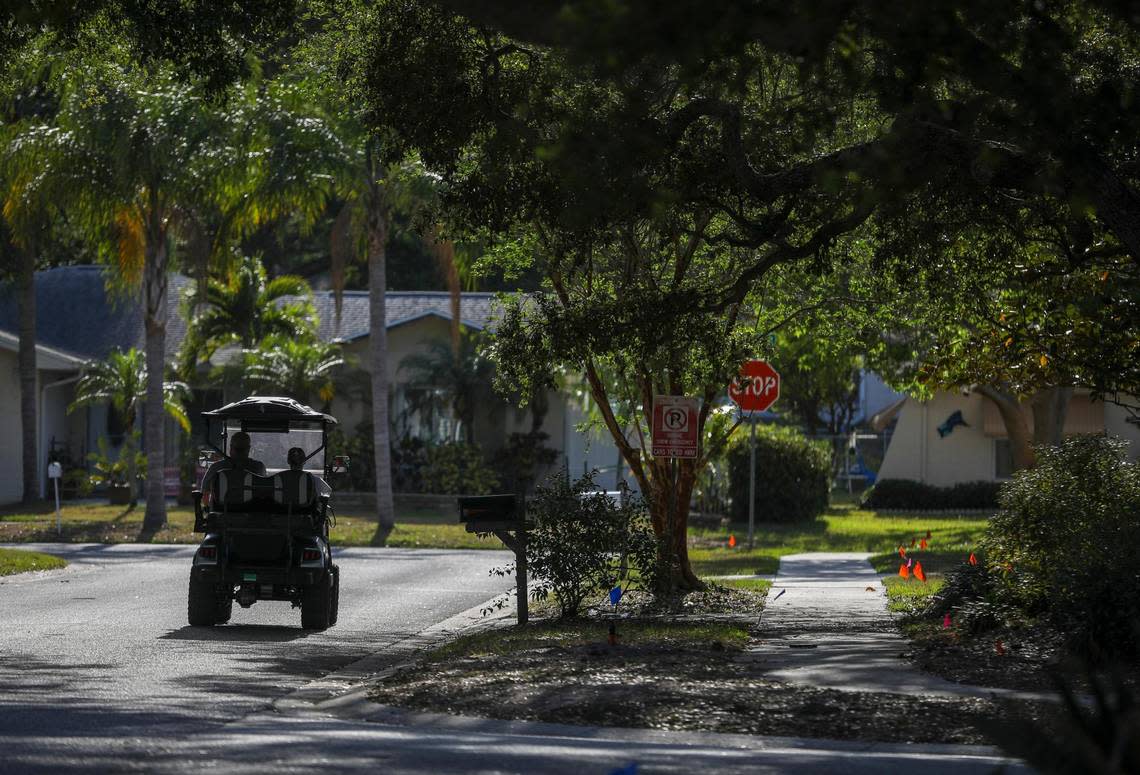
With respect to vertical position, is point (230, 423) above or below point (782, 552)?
above

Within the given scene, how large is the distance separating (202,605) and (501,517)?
3.00 metres

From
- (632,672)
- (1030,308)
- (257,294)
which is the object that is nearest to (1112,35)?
(1030,308)

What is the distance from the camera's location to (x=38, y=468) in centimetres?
3734

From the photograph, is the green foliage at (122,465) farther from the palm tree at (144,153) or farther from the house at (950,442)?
the house at (950,442)

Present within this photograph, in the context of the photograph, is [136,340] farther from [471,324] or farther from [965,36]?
[965,36]

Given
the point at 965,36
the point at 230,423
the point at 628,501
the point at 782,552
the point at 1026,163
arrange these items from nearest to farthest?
the point at 965,36 < the point at 1026,163 < the point at 628,501 < the point at 230,423 < the point at 782,552

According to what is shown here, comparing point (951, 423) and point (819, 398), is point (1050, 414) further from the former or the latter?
point (819, 398)

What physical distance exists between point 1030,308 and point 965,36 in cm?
684

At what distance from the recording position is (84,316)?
4275 centimetres

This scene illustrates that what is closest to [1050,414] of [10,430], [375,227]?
[375,227]

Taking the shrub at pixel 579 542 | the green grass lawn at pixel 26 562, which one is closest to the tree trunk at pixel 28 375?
the green grass lawn at pixel 26 562

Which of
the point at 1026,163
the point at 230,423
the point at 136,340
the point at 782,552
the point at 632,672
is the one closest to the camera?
the point at 632,672

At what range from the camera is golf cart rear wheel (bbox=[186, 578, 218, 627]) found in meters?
14.9

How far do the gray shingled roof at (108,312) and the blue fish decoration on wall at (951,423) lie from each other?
1156 cm
